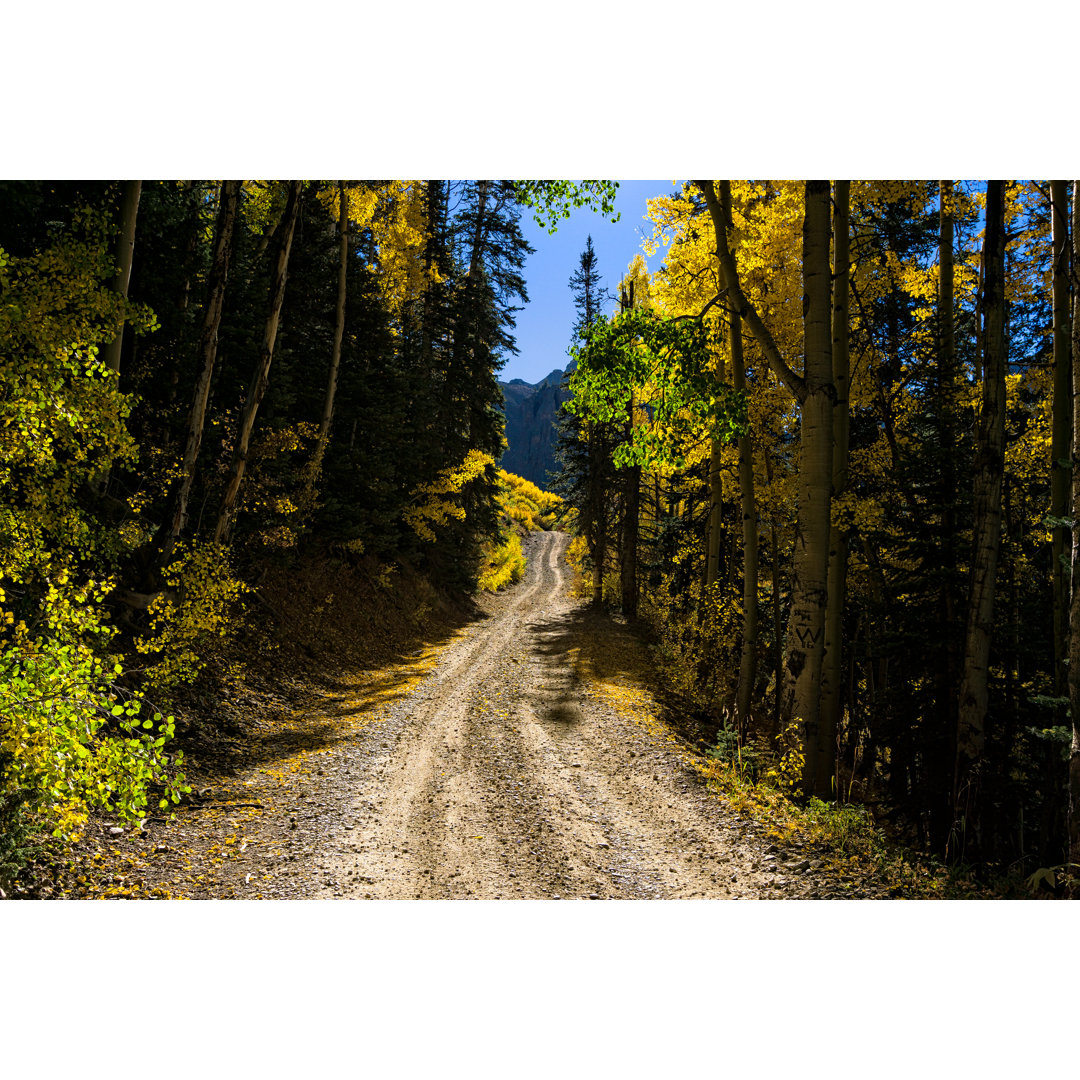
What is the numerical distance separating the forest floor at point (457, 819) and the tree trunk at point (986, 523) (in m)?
2.16

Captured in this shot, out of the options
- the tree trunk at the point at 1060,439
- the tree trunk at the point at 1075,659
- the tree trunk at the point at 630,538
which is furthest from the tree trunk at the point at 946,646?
A: the tree trunk at the point at 630,538

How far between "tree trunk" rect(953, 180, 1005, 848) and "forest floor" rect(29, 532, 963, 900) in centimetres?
216

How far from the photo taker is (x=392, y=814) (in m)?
5.29

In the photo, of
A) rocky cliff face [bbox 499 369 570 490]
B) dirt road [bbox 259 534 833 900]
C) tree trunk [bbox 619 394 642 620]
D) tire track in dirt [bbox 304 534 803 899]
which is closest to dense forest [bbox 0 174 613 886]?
dirt road [bbox 259 534 833 900]

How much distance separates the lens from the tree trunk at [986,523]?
5.40 metres

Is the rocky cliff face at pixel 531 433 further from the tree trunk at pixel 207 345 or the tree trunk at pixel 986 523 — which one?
the tree trunk at pixel 986 523

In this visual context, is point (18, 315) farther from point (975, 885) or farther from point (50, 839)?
point (975, 885)

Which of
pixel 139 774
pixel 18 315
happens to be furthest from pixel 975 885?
pixel 18 315

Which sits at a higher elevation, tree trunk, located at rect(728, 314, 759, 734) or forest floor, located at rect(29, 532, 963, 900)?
tree trunk, located at rect(728, 314, 759, 734)

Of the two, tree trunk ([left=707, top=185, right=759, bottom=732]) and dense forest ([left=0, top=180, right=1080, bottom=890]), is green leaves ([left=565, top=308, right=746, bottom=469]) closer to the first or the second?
dense forest ([left=0, top=180, right=1080, bottom=890])

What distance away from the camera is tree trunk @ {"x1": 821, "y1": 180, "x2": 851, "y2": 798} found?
602 cm

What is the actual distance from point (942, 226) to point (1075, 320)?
464cm

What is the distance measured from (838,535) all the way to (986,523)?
1385 mm

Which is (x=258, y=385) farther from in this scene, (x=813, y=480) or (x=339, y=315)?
(x=813, y=480)
